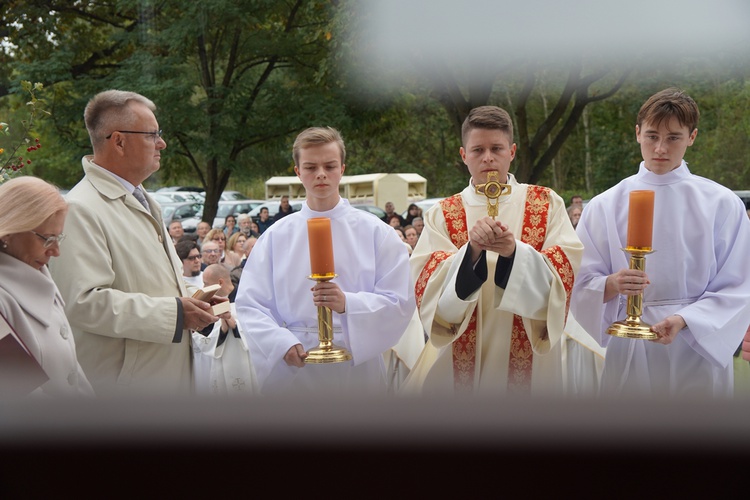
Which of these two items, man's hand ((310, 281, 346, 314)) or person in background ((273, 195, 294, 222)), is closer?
man's hand ((310, 281, 346, 314))

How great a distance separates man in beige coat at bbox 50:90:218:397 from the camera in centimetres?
299

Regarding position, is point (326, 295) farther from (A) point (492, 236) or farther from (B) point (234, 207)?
(B) point (234, 207)

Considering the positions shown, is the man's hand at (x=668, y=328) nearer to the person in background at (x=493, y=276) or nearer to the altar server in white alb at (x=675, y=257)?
the altar server in white alb at (x=675, y=257)

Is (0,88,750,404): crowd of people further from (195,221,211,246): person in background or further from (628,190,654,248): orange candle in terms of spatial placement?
(195,221,211,246): person in background

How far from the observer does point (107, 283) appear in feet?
10.1

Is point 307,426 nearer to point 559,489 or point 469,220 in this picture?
point 559,489

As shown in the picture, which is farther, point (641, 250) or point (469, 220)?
point (469, 220)

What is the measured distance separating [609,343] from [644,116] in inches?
39.7

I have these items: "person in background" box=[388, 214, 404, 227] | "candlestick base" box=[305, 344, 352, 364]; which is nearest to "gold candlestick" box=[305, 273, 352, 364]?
"candlestick base" box=[305, 344, 352, 364]

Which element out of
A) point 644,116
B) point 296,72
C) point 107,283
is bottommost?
point 107,283

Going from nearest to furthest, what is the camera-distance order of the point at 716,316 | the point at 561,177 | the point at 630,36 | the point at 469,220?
the point at 630,36
the point at 716,316
the point at 469,220
the point at 561,177

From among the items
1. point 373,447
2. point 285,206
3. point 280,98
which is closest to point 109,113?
point 373,447

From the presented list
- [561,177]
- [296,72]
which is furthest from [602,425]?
[561,177]

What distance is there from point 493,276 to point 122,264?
1502mm
